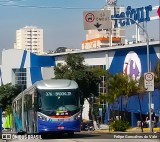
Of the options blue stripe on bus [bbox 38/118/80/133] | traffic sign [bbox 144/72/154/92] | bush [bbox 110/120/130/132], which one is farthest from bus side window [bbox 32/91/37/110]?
bush [bbox 110/120/130/132]

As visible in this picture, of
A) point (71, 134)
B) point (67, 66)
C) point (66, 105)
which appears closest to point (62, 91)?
point (66, 105)

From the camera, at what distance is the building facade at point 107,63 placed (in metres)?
63.1

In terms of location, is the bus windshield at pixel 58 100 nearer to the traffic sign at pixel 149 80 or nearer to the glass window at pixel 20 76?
the traffic sign at pixel 149 80

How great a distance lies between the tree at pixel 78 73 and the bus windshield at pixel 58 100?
26588mm

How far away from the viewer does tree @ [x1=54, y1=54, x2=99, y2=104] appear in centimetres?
5359

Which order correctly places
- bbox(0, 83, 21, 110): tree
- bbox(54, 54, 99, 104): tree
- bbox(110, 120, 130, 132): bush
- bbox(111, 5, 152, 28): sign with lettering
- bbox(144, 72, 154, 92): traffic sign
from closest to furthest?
1. bbox(144, 72, 154, 92): traffic sign
2. bbox(110, 120, 130, 132): bush
3. bbox(54, 54, 99, 104): tree
4. bbox(111, 5, 152, 28): sign with lettering
5. bbox(0, 83, 21, 110): tree

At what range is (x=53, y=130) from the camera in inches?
1021

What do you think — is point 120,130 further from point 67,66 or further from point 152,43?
point 152,43

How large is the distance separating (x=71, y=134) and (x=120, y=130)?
887 centimetres

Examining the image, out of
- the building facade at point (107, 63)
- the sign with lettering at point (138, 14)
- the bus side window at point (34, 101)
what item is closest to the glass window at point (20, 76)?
the building facade at point (107, 63)

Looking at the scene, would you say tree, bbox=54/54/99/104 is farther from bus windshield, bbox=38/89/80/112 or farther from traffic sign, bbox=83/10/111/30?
bus windshield, bbox=38/89/80/112

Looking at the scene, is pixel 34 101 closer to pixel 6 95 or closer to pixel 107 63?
pixel 107 63

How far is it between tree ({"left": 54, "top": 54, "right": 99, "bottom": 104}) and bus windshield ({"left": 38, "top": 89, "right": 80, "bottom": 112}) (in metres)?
26.6

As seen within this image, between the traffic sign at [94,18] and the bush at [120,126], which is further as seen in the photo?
the traffic sign at [94,18]
